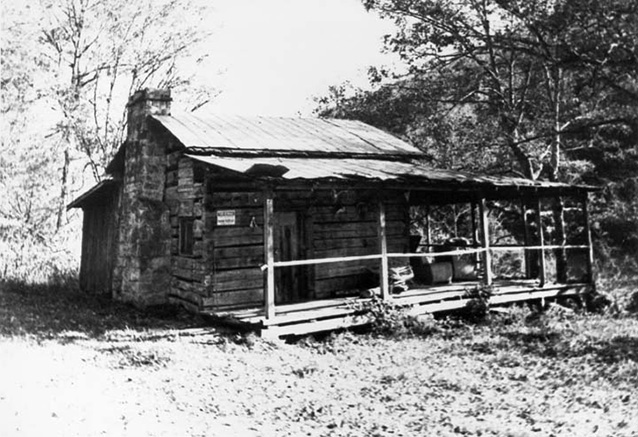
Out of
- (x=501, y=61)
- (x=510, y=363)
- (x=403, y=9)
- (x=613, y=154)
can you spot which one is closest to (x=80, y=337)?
(x=510, y=363)

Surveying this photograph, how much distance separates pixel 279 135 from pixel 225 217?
3.81 m

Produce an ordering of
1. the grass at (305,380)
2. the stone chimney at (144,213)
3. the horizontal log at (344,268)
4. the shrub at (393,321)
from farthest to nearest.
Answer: the horizontal log at (344,268) → the stone chimney at (144,213) → the shrub at (393,321) → the grass at (305,380)

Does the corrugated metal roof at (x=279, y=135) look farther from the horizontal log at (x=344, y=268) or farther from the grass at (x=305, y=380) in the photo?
the grass at (x=305, y=380)

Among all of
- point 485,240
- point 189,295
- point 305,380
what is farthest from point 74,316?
point 485,240

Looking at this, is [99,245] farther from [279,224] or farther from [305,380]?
[305,380]

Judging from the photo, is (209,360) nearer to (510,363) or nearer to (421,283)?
(510,363)

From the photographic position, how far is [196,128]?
1332 centimetres

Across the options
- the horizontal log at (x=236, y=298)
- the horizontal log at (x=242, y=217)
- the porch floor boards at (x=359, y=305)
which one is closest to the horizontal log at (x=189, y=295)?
the horizontal log at (x=236, y=298)

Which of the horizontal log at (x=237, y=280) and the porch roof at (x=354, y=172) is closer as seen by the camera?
the porch roof at (x=354, y=172)

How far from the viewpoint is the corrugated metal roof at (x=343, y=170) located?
9.97 m

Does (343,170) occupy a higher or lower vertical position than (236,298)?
higher

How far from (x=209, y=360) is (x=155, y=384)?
53.5 inches

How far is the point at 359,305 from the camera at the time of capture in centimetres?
1130

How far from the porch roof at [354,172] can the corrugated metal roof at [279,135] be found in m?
0.33
